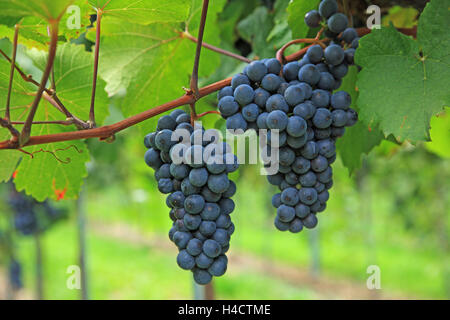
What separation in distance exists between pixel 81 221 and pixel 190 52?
1886 millimetres

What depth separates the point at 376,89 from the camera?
809 mm

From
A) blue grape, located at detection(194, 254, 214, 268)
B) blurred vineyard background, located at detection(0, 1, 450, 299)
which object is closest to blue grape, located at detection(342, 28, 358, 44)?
blue grape, located at detection(194, 254, 214, 268)

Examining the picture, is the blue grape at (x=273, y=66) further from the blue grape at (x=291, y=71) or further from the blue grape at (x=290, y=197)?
the blue grape at (x=290, y=197)

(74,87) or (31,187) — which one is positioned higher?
(74,87)

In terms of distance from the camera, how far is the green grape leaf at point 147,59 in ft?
3.86

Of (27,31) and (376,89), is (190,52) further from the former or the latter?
(376,89)

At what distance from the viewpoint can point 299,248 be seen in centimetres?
1075

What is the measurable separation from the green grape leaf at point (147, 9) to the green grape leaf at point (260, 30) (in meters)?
0.45

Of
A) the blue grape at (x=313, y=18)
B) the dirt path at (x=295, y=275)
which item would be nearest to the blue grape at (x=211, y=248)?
the blue grape at (x=313, y=18)

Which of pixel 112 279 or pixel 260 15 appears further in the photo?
pixel 112 279

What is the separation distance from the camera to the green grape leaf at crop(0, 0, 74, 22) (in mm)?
618

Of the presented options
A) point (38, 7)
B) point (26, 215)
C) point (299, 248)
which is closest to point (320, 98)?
point (38, 7)
